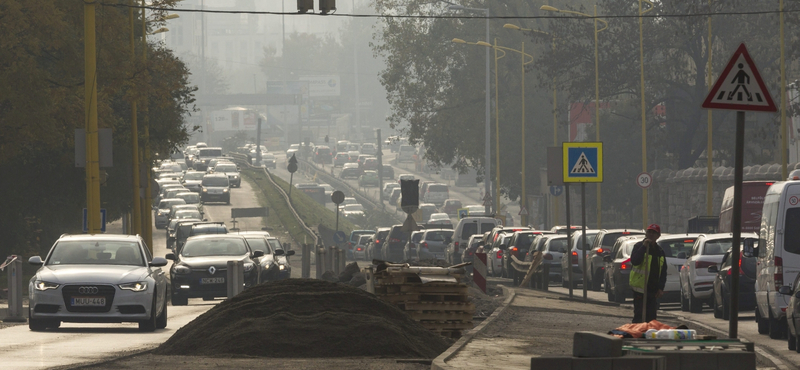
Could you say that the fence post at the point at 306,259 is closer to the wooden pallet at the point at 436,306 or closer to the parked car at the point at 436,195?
the wooden pallet at the point at 436,306

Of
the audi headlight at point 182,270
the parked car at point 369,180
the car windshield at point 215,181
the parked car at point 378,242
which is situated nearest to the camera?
the audi headlight at point 182,270

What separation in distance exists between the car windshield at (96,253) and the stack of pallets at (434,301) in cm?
468

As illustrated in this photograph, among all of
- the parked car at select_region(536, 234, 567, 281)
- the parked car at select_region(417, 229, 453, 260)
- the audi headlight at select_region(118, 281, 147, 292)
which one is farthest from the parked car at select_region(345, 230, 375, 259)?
the audi headlight at select_region(118, 281, 147, 292)

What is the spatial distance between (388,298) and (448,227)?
4075cm

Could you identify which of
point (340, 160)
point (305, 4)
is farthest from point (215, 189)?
point (340, 160)

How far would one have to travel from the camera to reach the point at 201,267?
2748 centimetres

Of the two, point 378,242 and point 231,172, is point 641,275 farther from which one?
point 231,172

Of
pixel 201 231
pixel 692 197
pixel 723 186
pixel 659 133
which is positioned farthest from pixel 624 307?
pixel 659 133

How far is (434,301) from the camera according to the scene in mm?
16906

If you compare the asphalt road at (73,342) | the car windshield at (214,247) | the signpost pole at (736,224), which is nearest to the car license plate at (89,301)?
the asphalt road at (73,342)

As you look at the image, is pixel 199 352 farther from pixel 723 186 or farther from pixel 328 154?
pixel 328 154

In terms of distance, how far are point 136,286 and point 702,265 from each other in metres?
9.91

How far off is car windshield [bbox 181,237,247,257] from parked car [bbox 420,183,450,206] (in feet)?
313

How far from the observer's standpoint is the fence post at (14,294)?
2205 centimetres
